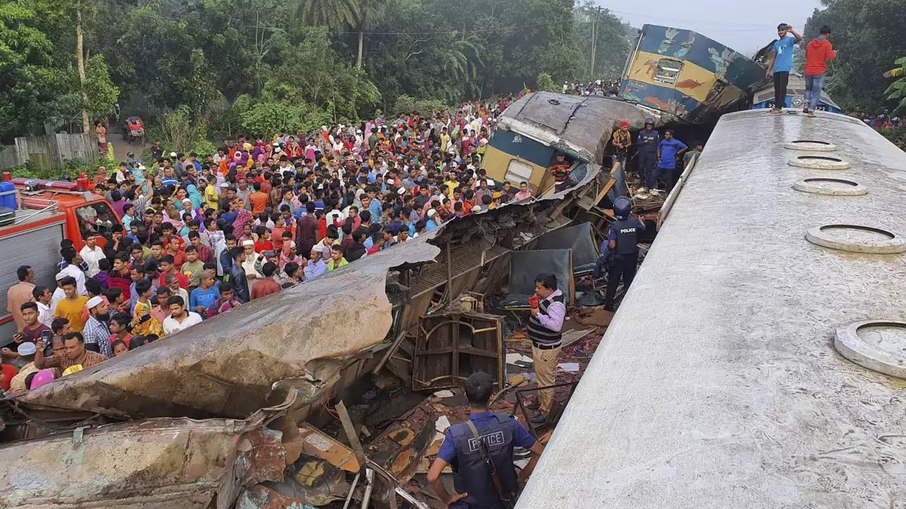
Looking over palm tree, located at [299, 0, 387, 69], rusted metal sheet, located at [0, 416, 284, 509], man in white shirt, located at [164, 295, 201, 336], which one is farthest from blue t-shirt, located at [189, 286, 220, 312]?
palm tree, located at [299, 0, 387, 69]

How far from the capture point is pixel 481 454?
3904mm

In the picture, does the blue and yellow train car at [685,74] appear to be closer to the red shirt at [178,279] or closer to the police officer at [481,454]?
the red shirt at [178,279]

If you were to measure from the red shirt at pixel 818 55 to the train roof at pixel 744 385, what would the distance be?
6.00m

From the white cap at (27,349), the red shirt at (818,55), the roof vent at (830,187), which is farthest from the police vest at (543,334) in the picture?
the red shirt at (818,55)

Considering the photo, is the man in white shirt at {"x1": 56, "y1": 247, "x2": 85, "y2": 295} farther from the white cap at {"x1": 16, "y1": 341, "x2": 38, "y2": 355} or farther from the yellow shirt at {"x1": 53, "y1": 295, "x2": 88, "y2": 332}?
the white cap at {"x1": 16, "y1": 341, "x2": 38, "y2": 355}

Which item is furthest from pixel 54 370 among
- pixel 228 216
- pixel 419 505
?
pixel 228 216

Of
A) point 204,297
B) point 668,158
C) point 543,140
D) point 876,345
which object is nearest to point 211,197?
point 204,297

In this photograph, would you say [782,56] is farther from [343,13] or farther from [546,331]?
[343,13]

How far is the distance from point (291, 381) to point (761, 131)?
29.1 ft

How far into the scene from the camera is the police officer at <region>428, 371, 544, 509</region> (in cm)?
390

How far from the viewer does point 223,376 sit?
406 centimetres

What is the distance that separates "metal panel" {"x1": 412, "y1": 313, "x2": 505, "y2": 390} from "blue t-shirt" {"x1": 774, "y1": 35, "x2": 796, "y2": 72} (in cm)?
713

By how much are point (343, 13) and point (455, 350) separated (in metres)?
29.0

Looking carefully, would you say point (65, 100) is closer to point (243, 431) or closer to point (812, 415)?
point (243, 431)
